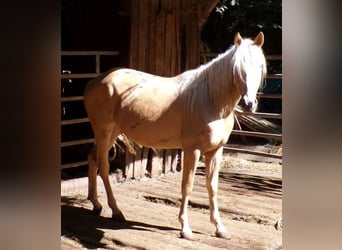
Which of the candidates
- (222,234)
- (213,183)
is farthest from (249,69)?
(222,234)

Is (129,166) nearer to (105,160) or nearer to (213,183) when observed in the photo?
(105,160)

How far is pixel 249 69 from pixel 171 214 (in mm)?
1273

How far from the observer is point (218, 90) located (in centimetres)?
276

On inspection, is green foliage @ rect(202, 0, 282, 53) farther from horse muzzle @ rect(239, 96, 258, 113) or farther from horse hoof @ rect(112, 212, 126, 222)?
horse muzzle @ rect(239, 96, 258, 113)

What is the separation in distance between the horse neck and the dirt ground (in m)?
0.74

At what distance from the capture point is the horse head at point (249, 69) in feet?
8.36

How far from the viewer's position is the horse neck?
2711 mm

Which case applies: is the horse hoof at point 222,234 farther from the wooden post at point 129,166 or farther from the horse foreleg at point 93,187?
the wooden post at point 129,166

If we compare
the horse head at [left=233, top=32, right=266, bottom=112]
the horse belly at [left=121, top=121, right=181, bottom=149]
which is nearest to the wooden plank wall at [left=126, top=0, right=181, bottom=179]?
the horse belly at [left=121, top=121, right=181, bottom=149]

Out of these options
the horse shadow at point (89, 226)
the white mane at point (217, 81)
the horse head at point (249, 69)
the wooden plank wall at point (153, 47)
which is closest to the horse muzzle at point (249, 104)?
the horse head at point (249, 69)

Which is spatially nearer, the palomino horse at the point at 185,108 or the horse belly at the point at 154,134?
the palomino horse at the point at 185,108
